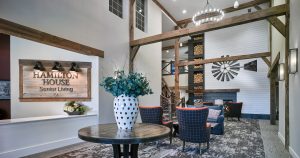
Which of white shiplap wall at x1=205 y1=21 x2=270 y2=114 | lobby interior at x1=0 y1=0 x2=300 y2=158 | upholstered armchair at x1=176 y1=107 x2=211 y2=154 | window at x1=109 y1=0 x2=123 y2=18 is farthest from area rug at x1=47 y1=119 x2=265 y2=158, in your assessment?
white shiplap wall at x1=205 y1=21 x2=270 y2=114

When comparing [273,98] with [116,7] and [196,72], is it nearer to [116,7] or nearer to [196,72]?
[196,72]

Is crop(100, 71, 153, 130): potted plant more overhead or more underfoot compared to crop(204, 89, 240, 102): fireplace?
more overhead

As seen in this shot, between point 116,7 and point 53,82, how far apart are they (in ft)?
10.6

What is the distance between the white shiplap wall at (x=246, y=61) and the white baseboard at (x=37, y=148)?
8501 millimetres

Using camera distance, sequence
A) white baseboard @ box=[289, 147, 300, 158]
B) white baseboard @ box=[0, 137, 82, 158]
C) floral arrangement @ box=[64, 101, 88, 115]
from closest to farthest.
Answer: white baseboard @ box=[289, 147, 300, 158] → white baseboard @ box=[0, 137, 82, 158] → floral arrangement @ box=[64, 101, 88, 115]

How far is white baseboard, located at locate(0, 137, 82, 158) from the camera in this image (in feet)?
12.0

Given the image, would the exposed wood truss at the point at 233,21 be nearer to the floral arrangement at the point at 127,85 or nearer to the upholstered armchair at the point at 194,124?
the upholstered armchair at the point at 194,124

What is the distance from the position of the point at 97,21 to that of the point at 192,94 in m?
7.99

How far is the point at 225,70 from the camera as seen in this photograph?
10.8 m

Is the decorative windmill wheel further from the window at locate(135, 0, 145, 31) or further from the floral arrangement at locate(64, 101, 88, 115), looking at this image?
the floral arrangement at locate(64, 101, 88, 115)

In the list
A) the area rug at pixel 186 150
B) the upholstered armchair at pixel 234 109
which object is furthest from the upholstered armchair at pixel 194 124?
the upholstered armchair at pixel 234 109

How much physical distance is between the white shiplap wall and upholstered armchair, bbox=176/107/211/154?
693cm

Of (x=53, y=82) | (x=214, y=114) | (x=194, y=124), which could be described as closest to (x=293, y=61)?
(x=194, y=124)

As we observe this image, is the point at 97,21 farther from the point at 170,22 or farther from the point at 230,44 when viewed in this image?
the point at 230,44
